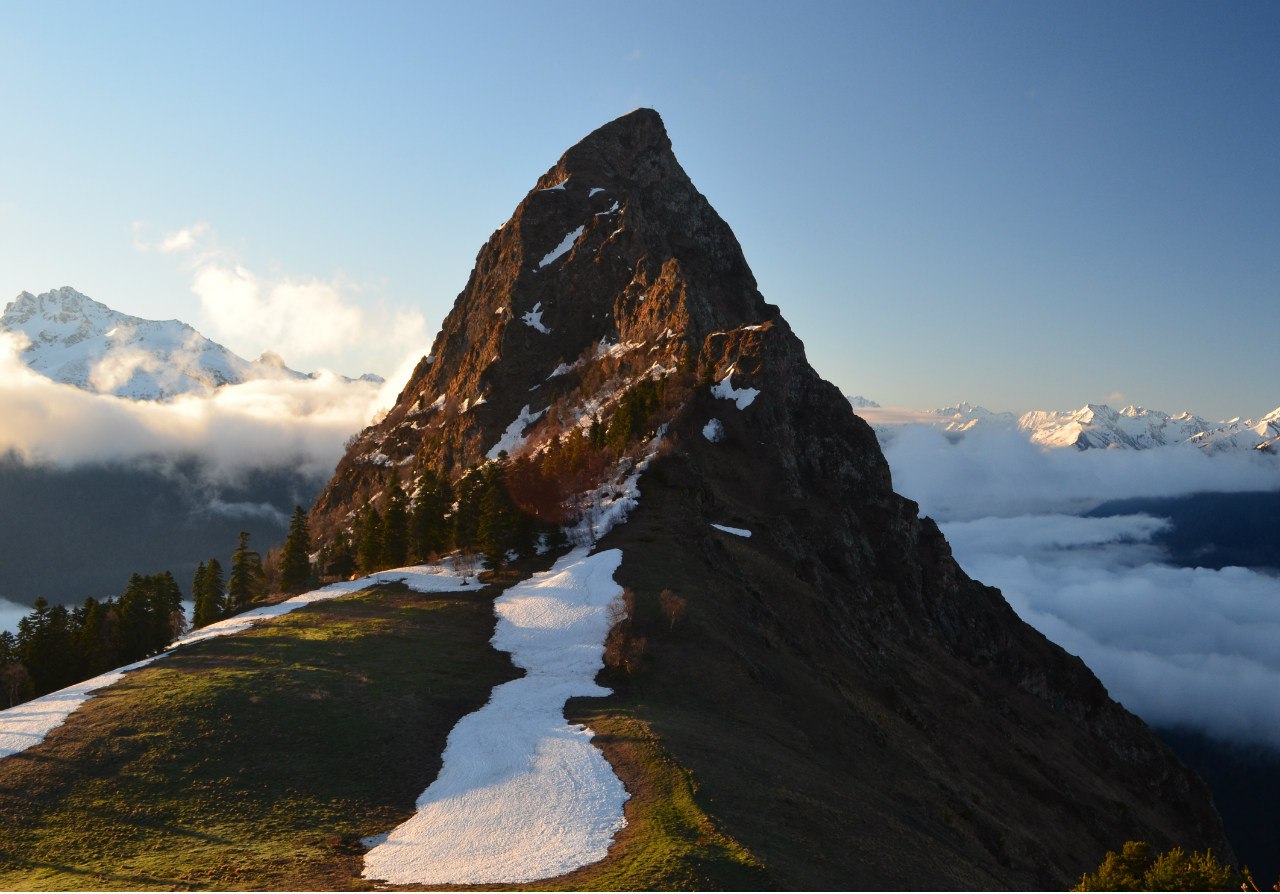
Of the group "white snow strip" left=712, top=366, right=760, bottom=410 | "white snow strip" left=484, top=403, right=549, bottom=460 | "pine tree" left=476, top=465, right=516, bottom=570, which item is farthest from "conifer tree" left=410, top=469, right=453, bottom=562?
"white snow strip" left=484, top=403, right=549, bottom=460

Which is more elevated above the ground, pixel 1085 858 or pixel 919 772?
pixel 919 772

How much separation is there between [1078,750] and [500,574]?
284 feet

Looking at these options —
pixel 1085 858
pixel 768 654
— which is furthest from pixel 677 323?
pixel 1085 858

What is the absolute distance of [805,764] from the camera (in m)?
44.2

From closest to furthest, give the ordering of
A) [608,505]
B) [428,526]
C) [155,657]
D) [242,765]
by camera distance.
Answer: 1. [242,765]
2. [155,657]
3. [608,505]
4. [428,526]

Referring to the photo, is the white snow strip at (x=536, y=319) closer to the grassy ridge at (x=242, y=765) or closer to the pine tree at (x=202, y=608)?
the pine tree at (x=202, y=608)

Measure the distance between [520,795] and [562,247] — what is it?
513 ft

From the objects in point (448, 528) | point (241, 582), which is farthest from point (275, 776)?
point (241, 582)

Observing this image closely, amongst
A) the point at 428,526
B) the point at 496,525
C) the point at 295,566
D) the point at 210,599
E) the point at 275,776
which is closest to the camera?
the point at 275,776

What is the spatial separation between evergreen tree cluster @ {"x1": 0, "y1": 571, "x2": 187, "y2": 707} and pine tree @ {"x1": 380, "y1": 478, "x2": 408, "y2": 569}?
22714 millimetres

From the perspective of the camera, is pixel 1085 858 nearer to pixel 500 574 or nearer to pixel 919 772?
pixel 919 772

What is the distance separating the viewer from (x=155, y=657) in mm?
55375

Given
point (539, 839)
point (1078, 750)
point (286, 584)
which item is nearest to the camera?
point (539, 839)

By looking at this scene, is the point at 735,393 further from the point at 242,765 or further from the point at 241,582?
the point at 242,765
